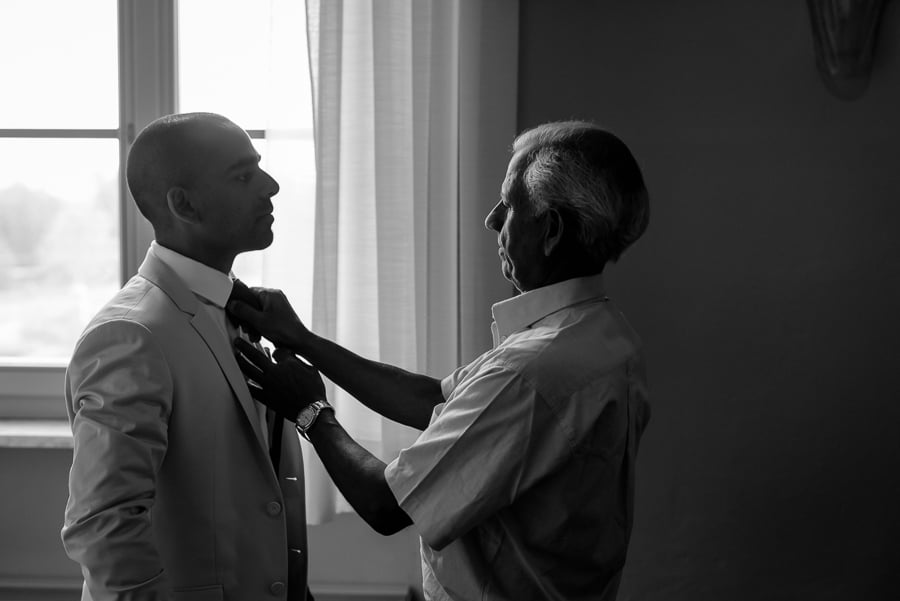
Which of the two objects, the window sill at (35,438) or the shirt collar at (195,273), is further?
the window sill at (35,438)

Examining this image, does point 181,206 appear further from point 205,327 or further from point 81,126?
point 81,126

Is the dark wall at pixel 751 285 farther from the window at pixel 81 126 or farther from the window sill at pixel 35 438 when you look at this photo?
the window sill at pixel 35 438

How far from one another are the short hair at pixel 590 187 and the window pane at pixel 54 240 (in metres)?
1.80

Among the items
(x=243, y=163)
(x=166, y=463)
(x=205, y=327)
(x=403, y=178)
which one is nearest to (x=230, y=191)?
(x=243, y=163)

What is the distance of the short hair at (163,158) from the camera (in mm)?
1457

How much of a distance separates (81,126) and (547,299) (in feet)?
6.40

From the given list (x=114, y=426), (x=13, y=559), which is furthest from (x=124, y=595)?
(x=13, y=559)

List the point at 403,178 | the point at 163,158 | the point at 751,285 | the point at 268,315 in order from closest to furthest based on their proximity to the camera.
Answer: the point at 163,158
the point at 268,315
the point at 403,178
the point at 751,285

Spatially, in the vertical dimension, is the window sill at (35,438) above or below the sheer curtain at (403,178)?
below

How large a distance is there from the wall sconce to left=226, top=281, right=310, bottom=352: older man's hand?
1746 millimetres

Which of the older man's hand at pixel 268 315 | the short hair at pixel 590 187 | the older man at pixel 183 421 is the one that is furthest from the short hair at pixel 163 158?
the short hair at pixel 590 187

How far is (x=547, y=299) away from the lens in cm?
142

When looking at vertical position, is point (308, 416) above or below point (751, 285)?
below

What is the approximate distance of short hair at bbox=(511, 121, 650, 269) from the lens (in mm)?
1328
